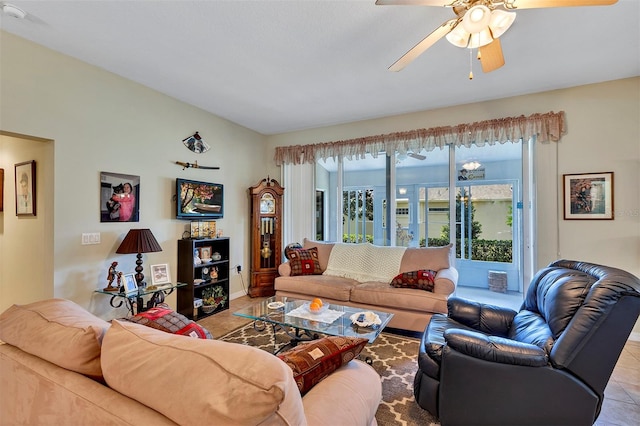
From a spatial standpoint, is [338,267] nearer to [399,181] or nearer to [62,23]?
[399,181]

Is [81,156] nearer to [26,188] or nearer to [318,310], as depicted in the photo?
[26,188]

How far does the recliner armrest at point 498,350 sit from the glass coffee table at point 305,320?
0.58 metres

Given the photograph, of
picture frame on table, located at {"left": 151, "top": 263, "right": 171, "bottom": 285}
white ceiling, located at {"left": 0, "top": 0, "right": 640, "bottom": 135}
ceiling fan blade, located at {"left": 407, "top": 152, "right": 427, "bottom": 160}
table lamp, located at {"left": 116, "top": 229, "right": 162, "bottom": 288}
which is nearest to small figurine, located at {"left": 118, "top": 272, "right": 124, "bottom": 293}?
table lamp, located at {"left": 116, "top": 229, "right": 162, "bottom": 288}

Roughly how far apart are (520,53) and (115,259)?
4.44 meters

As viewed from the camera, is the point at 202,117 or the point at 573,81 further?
the point at 202,117

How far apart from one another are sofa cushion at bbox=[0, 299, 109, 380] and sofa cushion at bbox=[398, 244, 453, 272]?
3.22 metres

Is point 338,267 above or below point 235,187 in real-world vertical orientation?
Result: below

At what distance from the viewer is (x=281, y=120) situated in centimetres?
452

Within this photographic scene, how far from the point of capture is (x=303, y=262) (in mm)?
4055

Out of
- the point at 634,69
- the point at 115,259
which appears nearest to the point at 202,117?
the point at 115,259

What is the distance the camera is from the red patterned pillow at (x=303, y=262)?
158 inches

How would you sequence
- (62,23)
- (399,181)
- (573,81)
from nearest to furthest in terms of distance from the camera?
(62,23)
(573,81)
(399,181)

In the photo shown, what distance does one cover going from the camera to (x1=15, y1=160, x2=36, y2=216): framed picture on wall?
9.37 ft

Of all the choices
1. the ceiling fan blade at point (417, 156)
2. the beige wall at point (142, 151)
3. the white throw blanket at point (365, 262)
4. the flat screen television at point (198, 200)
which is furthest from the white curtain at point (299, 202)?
the ceiling fan blade at point (417, 156)
